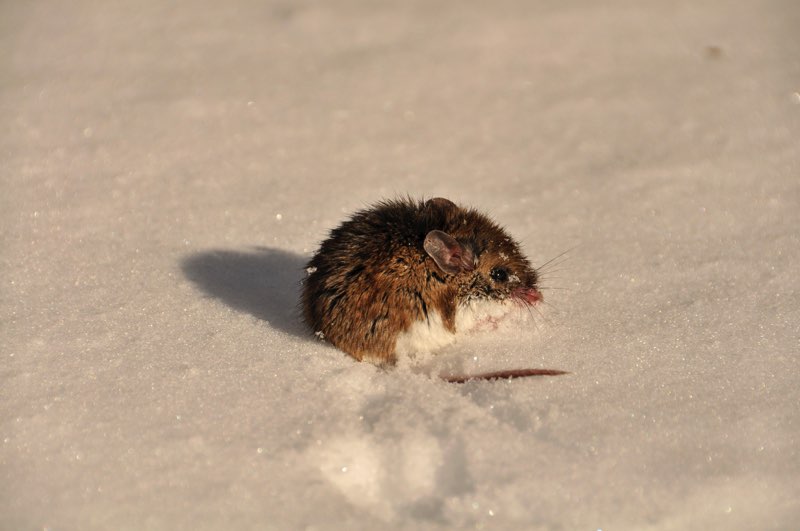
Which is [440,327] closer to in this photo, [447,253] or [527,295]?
[447,253]

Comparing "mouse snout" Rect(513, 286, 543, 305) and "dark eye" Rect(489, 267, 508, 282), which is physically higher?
"dark eye" Rect(489, 267, 508, 282)

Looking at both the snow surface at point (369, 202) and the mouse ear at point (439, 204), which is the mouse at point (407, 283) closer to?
the mouse ear at point (439, 204)

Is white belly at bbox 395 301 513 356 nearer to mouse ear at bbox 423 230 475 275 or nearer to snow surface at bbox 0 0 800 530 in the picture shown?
snow surface at bbox 0 0 800 530

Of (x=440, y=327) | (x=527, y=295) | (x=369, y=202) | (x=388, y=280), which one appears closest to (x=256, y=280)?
(x=369, y=202)

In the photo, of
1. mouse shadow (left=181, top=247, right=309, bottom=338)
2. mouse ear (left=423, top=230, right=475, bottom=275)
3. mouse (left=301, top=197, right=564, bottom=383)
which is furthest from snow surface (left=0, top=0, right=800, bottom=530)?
mouse ear (left=423, top=230, right=475, bottom=275)

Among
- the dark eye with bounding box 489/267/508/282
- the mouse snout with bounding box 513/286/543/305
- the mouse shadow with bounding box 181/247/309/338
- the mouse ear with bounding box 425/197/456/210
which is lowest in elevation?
the mouse shadow with bounding box 181/247/309/338

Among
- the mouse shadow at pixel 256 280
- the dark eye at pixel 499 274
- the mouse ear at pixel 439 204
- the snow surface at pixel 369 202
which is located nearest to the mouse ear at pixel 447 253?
the dark eye at pixel 499 274

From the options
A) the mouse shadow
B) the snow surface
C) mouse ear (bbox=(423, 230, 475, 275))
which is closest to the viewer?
the snow surface
